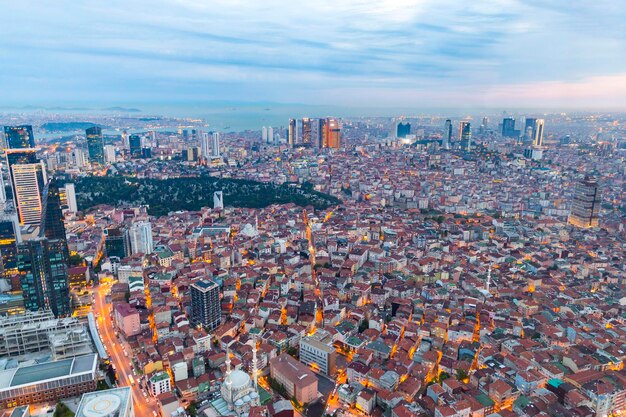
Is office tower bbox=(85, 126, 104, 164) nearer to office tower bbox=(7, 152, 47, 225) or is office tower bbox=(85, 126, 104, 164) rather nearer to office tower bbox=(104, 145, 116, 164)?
office tower bbox=(104, 145, 116, 164)

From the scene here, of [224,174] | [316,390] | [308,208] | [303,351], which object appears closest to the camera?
[316,390]

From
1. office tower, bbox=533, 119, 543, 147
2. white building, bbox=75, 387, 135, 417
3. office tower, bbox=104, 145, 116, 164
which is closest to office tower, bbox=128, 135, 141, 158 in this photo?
office tower, bbox=104, 145, 116, 164

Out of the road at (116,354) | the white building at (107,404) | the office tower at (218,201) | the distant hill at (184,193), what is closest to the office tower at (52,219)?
the road at (116,354)

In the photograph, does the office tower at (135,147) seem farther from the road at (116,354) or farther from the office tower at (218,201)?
the road at (116,354)

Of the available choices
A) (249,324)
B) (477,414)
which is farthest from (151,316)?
(477,414)

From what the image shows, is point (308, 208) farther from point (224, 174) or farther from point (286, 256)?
point (224, 174)

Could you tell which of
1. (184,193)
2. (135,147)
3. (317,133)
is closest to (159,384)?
(184,193)
